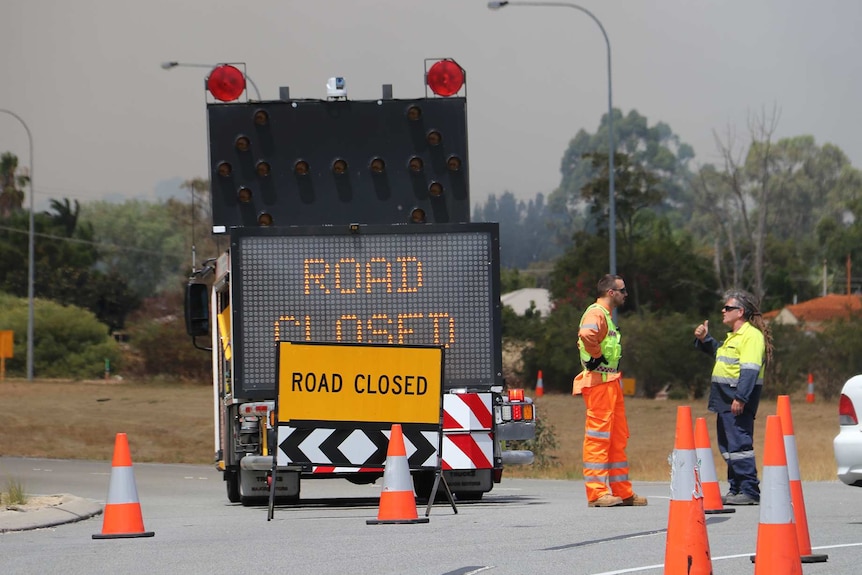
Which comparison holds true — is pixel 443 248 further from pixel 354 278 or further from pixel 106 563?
pixel 106 563

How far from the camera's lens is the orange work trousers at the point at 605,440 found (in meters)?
13.5

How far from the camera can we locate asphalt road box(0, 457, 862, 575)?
935cm

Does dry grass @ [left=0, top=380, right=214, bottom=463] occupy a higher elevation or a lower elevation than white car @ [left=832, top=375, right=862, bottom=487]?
lower

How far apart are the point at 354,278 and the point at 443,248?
885mm

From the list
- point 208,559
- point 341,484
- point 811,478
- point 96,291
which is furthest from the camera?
point 96,291

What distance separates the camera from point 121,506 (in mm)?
11672

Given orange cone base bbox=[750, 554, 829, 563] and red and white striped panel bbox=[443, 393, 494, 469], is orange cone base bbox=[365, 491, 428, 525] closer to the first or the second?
red and white striped panel bbox=[443, 393, 494, 469]

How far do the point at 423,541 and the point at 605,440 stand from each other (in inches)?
120

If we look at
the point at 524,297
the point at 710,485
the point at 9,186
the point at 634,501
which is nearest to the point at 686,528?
the point at 710,485

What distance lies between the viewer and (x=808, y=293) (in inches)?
4451

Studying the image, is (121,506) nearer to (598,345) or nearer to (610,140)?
(598,345)

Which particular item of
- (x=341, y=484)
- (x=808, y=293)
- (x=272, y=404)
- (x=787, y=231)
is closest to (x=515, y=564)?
(x=272, y=404)

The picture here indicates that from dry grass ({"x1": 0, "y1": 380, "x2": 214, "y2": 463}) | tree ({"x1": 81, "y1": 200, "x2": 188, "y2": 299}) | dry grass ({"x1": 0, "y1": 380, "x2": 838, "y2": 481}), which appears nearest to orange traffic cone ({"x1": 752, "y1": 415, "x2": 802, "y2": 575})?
dry grass ({"x1": 0, "y1": 380, "x2": 838, "y2": 481})

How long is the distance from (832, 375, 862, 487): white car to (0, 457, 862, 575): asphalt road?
368mm
